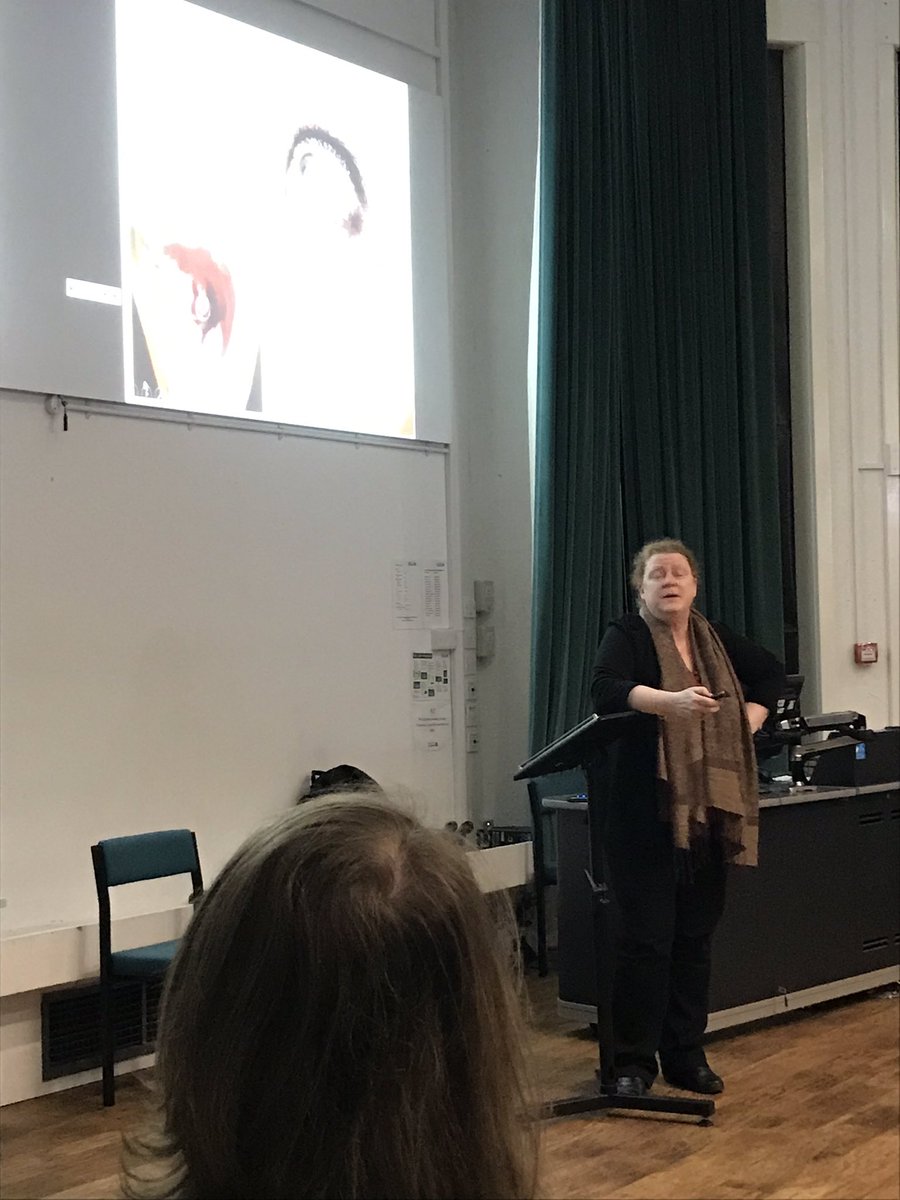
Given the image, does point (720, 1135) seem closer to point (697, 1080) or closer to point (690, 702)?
point (697, 1080)

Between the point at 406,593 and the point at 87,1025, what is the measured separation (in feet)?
6.36

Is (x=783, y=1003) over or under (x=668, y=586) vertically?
under

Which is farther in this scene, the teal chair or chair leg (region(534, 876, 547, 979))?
chair leg (region(534, 876, 547, 979))

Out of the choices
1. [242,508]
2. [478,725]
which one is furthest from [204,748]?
[478,725]

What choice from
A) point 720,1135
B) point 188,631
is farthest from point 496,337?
point 720,1135

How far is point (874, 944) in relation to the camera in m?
4.55

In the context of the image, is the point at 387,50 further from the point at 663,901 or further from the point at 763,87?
the point at 663,901

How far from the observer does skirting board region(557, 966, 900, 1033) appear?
4.04 meters

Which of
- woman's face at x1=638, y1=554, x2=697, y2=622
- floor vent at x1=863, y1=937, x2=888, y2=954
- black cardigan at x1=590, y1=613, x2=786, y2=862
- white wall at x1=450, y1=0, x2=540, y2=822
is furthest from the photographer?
white wall at x1=450, y1=0, x2=540, y2=822

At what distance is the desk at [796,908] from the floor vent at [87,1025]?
128 centimetres

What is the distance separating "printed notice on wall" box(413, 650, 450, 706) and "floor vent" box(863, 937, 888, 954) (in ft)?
5.73

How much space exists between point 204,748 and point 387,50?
271 cm

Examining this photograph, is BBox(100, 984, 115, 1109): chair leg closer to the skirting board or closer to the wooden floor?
the wooden floor

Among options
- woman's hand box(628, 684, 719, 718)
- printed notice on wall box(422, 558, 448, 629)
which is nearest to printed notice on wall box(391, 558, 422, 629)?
printed notice on wall box(422, 558, 448, 629)
